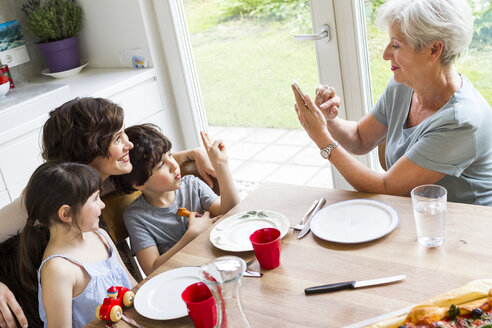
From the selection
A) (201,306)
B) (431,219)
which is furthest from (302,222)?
(201,306)

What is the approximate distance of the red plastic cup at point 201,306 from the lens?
111cm

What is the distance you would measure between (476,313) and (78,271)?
102cm

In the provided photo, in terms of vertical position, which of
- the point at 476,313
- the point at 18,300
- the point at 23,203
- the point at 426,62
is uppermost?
the point at 426,62

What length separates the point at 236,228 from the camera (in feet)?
5.09

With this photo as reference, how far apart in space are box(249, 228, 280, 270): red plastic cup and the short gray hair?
2.51ft

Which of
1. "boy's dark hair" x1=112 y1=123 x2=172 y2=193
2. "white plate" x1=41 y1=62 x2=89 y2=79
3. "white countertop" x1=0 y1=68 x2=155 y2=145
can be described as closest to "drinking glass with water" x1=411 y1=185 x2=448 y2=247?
"boy's dark hair" x1=112 y1=123 x2=172 y2=193

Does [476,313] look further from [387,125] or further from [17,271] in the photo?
[17,271]

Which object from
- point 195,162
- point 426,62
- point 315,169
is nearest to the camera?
point 426,62

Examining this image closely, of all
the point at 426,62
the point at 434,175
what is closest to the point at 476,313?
the point at 434,175

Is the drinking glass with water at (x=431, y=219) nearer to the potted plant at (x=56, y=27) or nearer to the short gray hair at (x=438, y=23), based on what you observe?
the short gray hair at (x=438, y=23)

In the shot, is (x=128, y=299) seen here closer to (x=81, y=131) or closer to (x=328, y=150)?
(x=81, y=131)

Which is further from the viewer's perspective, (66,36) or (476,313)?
(66,36)

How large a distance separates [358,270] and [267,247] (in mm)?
218

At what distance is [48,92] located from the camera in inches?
111
